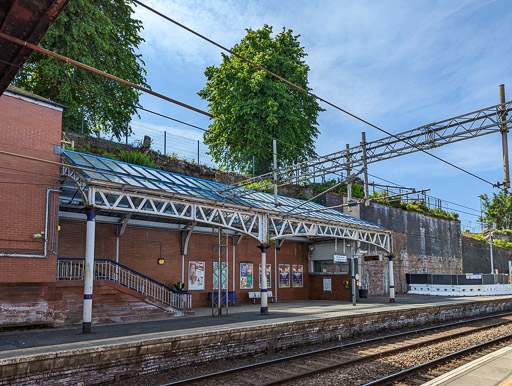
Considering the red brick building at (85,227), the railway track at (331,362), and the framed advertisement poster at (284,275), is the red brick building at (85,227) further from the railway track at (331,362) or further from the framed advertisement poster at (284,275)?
the railway track at (331,362)

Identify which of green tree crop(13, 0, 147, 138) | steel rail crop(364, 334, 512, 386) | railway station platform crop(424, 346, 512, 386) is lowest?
steel rail crop(364, 334, 512, 386)

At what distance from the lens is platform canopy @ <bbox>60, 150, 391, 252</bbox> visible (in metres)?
13.4

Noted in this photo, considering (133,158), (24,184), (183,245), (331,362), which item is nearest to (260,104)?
(133,158)

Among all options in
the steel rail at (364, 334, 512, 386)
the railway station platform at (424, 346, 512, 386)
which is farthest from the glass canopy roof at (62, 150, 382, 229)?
the railway station platform at (424, 346, 512, 386)

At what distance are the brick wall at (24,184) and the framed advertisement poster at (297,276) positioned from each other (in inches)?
608

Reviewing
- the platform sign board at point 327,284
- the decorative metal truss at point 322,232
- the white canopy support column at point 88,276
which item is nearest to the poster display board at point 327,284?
the platform sign board at point 327,284

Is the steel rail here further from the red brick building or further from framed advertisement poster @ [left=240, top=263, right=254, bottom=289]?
framed advertisement poster @ [left=240, top=263, right=254, bottom=289]

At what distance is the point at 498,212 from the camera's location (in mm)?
66250

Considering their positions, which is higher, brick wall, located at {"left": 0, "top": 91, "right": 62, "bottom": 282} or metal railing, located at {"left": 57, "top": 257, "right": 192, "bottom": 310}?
brick wall, located at {"left": 0, "top": 91, "right": 62, "bottom": 282}

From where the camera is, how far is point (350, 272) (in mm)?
24531

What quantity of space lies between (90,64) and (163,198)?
1185 cm

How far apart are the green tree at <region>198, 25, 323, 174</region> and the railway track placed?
1867 cm

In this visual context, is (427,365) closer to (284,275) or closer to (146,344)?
(146,344)

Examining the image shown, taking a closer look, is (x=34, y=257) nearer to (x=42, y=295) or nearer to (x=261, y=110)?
(x=42, y=295)
